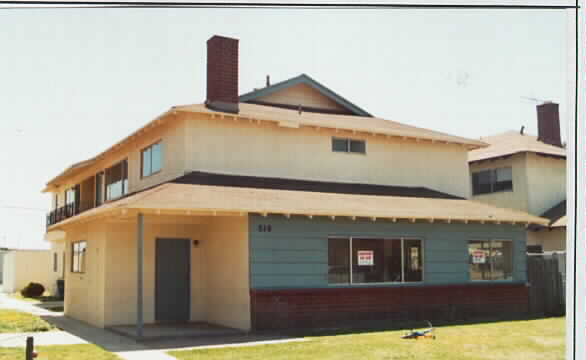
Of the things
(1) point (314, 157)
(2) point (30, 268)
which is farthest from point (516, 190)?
(2) point (30, 268)

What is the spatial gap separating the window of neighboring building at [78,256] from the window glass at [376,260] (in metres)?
8.27

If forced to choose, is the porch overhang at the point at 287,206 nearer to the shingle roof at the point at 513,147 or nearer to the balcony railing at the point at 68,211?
the balcony railing at the point at 68,211

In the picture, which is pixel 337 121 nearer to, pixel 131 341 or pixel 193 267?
pixel 193 267

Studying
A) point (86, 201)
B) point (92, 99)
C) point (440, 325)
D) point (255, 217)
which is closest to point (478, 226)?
point (440, 325)

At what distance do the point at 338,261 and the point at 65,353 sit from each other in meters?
7.35

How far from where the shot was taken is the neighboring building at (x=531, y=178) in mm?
28812

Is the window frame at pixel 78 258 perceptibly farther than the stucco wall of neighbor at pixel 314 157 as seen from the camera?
Yes

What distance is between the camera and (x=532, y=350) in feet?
42.2

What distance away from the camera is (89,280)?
1902cm

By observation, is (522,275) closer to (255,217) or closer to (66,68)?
(255,217)

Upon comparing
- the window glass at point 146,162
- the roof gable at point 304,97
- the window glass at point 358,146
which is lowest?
the window glass at point 146,162

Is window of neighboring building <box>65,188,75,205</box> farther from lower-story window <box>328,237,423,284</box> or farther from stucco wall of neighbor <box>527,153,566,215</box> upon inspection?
stucco wall of neighbor <box>527,153,566,215</box>

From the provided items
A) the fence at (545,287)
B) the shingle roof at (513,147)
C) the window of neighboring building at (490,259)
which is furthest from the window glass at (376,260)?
the shingle roof at (513,147)

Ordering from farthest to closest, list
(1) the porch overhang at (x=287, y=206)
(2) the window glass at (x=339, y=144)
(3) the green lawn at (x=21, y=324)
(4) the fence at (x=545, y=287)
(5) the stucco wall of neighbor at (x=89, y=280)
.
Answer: (2) the window glass at (x=339, y=144)
(4) the fence at (x=545, y=287)
(5) the stucco wall of neighbor at (x=89, y=280)
(3) the green lawn at (x=21, y=324)
(1) the porch overhang at (x=287, y=206)
